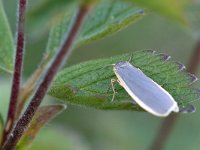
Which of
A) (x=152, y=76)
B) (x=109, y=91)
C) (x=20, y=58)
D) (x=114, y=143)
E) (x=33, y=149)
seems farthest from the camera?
(x=114, y=143)

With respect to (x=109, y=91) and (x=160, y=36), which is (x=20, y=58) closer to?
(x=109, y=91)

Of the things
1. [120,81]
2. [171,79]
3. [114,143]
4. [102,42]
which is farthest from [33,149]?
[102,42]

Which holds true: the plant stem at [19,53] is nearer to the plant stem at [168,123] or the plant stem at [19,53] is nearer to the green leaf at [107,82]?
the green leaf at [107,82]

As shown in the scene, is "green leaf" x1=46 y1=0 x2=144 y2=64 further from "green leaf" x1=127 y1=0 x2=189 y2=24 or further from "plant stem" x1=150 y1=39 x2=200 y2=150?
"plant stem" x1=150 y1=39 x2=200 y2=150

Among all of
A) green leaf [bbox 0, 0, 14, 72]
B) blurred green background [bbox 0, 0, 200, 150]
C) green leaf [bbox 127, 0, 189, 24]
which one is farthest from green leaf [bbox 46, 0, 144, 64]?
blurred green background [bbox 0, 0, 200, 150]

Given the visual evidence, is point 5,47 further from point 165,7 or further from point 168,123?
point 168,123

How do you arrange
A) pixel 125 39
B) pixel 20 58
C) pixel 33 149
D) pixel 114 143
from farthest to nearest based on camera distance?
pixel 125 39 < pixel 114 143 < pixel 33 149 < pixel 20 58

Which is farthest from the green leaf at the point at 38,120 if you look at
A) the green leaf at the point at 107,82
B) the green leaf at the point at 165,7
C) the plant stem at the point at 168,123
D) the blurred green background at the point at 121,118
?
the plant stem at the point at 168,123

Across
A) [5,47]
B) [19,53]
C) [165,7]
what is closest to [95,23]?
[5,47]
